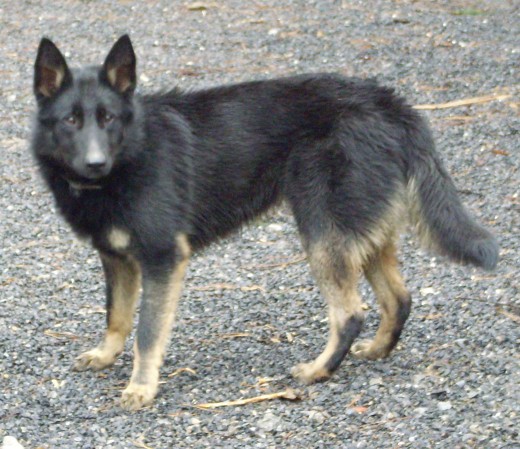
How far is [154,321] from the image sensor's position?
4844 millimetres

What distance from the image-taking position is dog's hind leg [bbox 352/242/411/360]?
16.8 feet

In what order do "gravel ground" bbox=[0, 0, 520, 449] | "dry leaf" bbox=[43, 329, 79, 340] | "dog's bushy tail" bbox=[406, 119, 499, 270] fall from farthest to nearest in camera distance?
1. "dry leaf" bbox=[43, 329, 79, 340]
2. "dog's bushy tail" bbox=[406, 119, 499, 270]
3. "gravel ground" bbox=[0, 0, 520, 449]

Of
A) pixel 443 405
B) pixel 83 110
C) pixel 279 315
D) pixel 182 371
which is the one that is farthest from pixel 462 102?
pixel 83 110

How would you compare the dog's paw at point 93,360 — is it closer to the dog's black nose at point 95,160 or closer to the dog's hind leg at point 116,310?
the dog's hind leg at point 116,310

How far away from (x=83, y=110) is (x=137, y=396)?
4.31 feet

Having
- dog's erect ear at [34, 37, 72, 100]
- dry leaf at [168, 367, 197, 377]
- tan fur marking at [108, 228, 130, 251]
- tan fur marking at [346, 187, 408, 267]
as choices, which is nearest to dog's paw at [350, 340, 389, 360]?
tan fur marking at [346, 187, 408, 267]

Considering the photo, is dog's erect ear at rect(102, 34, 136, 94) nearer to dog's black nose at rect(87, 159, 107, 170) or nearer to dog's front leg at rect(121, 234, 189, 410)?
dog's black nose at rect(87, 159, 107, 170)

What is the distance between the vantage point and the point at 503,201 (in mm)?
6863

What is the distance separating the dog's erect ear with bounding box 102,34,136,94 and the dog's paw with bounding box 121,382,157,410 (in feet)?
4.47

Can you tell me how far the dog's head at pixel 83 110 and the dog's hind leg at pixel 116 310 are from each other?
0.56 m

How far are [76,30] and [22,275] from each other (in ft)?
16.4

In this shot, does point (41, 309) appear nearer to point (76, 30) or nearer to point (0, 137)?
point (0, 137)

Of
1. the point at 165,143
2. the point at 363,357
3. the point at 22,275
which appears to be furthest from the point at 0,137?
the point at 363,357

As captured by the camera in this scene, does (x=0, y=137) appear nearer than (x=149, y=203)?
No
